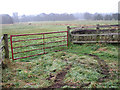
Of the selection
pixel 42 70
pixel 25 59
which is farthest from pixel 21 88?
pixel 25 59

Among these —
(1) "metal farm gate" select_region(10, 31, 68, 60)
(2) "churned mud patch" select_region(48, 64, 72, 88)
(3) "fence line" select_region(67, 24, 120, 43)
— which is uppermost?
(3) "fence line" select_region(67, 24, 120, 43)

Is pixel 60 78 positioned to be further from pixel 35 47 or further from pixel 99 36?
pixel 99 36

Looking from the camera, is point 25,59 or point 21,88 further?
point 25,59

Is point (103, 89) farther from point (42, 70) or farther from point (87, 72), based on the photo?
point (42, 70)

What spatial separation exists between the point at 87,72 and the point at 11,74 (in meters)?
3.18

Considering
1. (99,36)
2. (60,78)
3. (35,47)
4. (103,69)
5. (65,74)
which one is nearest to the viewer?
(60,78)

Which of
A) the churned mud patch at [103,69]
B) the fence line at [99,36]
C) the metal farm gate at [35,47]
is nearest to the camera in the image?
the churned mud patch at [103,69]

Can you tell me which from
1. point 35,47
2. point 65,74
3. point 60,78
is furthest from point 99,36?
point 60,78

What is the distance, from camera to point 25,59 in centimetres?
807

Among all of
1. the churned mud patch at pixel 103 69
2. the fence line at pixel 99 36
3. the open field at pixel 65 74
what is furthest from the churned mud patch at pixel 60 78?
the fence line at pixel 99 36

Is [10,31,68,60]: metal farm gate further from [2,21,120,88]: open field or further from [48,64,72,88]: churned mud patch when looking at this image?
[48,64,72,88]: churned mud patch

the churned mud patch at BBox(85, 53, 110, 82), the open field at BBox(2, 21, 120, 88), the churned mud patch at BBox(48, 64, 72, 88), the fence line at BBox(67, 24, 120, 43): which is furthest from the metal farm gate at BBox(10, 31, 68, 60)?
the churned mud patch at BBox(85, 53, 110, 82)

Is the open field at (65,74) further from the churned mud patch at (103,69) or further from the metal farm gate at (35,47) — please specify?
the metal farm gate at (35,47)

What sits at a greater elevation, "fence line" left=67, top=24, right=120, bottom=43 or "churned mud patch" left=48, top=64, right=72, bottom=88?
"fence line" left=67, top=24, right=120, bottom=43
